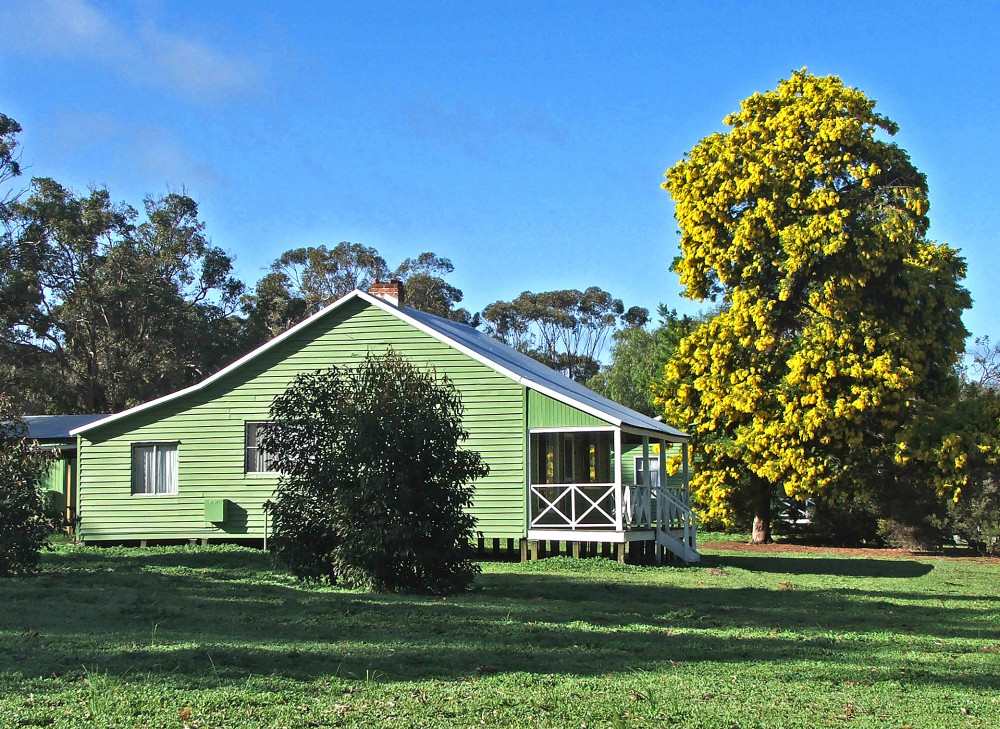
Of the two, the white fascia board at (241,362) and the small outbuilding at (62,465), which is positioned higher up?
the white fascia board at (241,362)

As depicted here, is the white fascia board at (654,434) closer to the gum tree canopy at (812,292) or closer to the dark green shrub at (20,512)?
the gum tree canopy at (812,292)

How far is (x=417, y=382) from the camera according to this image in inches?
590

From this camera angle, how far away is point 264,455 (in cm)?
2361

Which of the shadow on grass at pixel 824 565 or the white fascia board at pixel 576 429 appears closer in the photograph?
the white fascia board at pixel 576 429

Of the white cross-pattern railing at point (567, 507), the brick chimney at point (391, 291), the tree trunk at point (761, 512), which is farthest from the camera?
the tree trunk at point (761, 512)

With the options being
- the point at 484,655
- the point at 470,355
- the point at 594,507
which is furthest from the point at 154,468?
the point at 484,655

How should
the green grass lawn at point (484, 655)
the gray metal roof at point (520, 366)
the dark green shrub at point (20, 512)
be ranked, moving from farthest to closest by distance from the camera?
the gray metal roof at point (520, 366), the dark green shrub at point (20, 512), the green grass lawn at point (484, 655)

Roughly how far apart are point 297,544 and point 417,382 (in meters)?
2.82

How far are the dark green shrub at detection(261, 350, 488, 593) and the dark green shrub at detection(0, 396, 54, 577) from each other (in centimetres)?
361

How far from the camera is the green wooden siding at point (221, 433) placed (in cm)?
2358

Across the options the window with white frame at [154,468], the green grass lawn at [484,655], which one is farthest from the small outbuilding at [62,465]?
the green grass lawn at [484,655]

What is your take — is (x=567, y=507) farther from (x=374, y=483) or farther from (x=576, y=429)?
(x=374, y=483)

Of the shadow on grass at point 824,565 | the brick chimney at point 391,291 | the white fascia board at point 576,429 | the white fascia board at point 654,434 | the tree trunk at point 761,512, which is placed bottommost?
the shadow on grass at point 824,565

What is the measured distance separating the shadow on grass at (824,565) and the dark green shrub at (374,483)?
31.7ft
